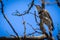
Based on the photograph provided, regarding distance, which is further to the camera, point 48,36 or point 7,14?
point 7,14

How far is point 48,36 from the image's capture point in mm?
1810

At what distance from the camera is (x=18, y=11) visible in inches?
80.4

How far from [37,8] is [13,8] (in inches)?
12.3

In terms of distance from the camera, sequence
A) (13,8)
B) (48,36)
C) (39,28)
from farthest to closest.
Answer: (13,8)
(39,28)
(48,36)

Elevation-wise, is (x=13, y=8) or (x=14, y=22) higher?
(x=13, y=8)

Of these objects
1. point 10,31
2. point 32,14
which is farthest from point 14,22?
point 32,14

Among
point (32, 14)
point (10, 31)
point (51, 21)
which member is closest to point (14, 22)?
point (10, 31)

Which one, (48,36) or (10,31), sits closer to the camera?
(48,36)

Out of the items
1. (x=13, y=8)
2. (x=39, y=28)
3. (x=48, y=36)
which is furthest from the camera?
(x=13, y=8)

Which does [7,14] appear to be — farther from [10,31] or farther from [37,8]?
[37,8]

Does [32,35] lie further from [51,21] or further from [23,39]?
[51,21]

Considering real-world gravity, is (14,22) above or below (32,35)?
above

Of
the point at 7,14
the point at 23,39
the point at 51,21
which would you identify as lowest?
the point at 23,39

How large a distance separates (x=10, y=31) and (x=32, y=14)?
1.14 ft
